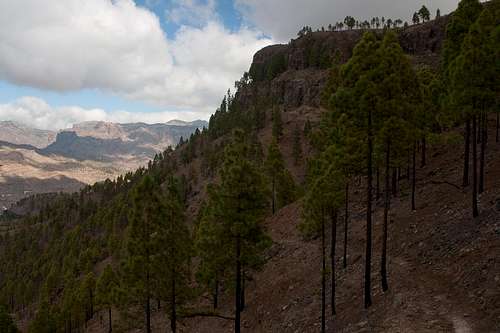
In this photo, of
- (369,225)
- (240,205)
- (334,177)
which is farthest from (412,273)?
(240,205)

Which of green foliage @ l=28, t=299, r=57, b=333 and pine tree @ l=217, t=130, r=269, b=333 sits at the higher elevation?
pine tree @ l=217, t=130, r=269, b=333

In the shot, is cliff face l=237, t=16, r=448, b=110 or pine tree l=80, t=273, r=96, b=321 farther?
cliff face l=237, t=16, r=448, b=110

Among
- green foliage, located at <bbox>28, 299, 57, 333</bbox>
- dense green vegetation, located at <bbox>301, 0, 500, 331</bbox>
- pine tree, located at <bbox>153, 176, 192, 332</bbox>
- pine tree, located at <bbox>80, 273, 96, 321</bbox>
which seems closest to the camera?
dense green vegetation, located at <bbox>301, 0, 500, 331</bbox>

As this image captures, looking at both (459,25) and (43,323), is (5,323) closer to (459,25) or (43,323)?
(43,323)

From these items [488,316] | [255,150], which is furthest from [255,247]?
[255,150]

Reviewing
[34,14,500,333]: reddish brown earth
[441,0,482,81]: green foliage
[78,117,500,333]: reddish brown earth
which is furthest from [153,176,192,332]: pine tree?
[441,0,482,81]: green foliage

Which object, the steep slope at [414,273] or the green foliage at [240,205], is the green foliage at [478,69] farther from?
the green foliage at [240,205]

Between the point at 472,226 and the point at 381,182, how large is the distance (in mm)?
24282

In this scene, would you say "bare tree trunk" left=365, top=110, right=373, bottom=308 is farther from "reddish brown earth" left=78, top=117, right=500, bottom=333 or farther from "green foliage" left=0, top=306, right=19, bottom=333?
"green foliage" left=0, top=306, right=19, bottom=333

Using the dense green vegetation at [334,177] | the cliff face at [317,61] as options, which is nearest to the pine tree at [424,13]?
the cliff face at [317,61]

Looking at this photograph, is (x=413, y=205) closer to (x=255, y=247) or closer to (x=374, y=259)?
(x=374, y=259)

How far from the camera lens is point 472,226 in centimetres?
2681

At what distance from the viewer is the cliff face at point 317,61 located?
161m

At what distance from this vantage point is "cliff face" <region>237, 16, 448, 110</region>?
16075 centimetres
